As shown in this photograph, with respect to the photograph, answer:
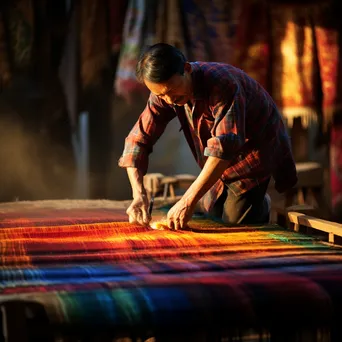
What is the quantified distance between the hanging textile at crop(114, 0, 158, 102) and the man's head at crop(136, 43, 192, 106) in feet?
7.52

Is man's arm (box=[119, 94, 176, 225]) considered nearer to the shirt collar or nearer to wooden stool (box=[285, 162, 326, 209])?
the shirt collar

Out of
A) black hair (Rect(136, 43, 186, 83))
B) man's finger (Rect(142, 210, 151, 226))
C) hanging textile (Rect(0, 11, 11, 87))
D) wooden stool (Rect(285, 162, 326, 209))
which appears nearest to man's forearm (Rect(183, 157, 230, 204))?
man's finger (Rect(142, 210, 151, 226))

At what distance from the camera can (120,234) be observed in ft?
8.30

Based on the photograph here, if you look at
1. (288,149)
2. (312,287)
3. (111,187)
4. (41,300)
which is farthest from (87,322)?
(111,187)

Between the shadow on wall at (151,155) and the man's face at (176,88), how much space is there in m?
2.63

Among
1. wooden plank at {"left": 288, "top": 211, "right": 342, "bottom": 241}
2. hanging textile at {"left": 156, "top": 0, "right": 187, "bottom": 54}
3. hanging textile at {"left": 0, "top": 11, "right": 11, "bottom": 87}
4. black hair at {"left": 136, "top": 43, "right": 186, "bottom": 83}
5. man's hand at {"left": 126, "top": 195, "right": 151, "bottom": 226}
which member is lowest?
wooden plank at {"left": 288, "top": 211, "right": 342, "bottom": 241}

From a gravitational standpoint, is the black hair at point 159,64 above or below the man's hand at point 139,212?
above

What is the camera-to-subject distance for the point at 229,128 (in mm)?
2527

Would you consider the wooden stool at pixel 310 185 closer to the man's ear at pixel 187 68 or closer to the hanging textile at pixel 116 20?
the hanging textile at pixel 116 20

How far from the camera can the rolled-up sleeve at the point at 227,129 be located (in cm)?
250

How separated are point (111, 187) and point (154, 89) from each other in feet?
9.98

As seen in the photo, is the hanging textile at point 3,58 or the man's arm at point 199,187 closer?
the man's arm at point 199,187

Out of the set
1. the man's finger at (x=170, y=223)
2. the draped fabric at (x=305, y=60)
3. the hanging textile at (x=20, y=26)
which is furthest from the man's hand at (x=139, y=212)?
the draped fabric at (x=305, y=60)

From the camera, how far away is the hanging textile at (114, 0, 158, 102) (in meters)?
4.82
